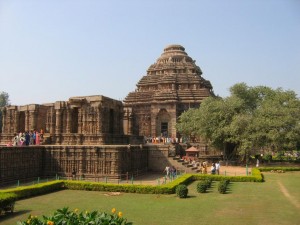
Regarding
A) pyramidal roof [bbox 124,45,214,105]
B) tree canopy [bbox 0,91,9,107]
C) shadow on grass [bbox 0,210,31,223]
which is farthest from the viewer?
tree canopy [bbox 0,91,9,107]

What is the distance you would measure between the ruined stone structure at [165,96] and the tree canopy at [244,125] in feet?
20.4

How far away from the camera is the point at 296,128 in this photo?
3331 cm

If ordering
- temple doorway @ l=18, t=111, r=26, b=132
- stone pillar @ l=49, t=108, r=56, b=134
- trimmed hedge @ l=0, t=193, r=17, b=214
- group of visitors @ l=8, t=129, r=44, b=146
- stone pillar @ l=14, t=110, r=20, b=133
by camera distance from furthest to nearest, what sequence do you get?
temple doorway @ l=18, t=111, r=26, b=132, stone pillar @ l=14, t=110, r=20, b=133, stone pillar @ l=49, t=108, r=56, b=134, group of visitors @ l=8, t=129, r=44, b=146, trimmed hedge @ l=0, t=193, r=17, b=214

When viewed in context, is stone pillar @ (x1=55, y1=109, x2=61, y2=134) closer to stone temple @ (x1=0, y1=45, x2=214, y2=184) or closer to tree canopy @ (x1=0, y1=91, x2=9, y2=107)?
stone temple @ (x1=0, y1=45, x2=214, y2=184)

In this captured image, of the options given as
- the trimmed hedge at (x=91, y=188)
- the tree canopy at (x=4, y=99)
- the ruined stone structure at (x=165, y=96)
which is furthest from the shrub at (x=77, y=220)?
the tree canopy at (x=4, y=99)

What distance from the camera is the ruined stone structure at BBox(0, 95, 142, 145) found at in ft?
89.1

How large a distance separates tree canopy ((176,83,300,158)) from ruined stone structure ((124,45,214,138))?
621 cm

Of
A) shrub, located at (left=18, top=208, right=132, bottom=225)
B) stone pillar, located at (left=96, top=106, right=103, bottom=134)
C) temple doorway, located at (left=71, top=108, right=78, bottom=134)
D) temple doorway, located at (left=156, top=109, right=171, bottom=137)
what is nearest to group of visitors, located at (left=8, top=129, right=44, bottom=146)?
temple doorway, located at (left=71, top=108, right=78, bottom=134)

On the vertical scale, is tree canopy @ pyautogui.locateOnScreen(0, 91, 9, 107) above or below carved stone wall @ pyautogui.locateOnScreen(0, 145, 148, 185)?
above

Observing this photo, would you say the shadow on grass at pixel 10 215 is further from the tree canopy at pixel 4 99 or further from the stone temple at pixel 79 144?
the tree canopy at pixel 4 99

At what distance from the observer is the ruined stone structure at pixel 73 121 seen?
89.1 feet

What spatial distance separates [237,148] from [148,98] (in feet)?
54.7

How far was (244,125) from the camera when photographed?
112 feet

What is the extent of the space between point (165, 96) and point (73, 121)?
19.7 meters
